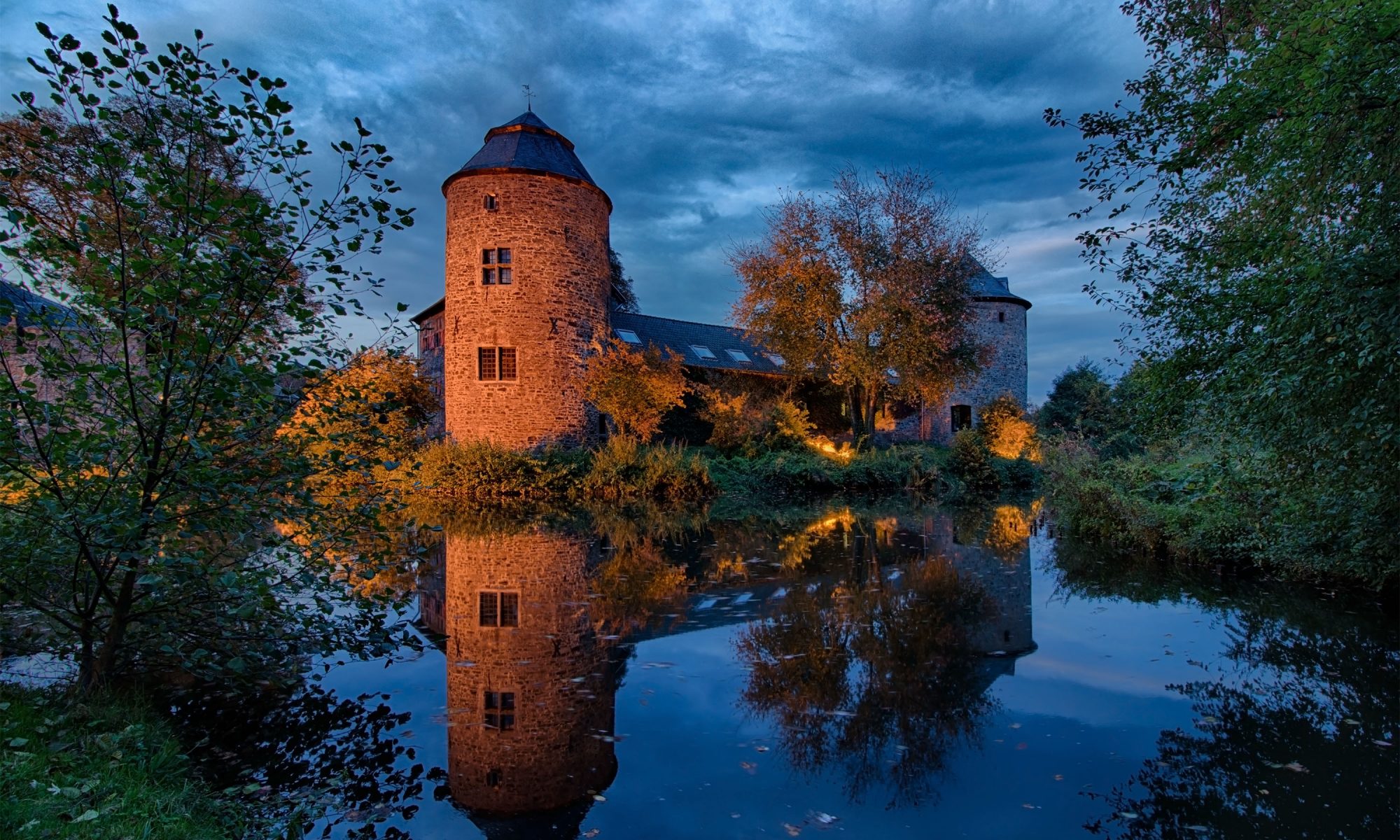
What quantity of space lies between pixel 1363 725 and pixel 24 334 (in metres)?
6.12

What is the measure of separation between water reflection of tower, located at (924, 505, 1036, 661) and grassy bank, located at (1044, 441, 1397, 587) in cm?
100

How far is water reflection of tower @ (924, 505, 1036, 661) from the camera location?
4.71 metres

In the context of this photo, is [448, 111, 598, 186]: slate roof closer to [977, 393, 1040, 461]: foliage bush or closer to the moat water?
the moat water

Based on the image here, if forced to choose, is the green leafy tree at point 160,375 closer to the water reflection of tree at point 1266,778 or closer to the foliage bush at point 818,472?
the water reflection of tree at point 1266,778

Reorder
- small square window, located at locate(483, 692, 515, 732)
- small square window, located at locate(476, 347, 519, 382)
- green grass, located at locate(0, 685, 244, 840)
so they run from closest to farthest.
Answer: green grass, located at locate(0, 685, 244, 840)
small square window, located at locate(483, 692, 515, 732)
small square window, located at locate(476, 347, 519, 382)

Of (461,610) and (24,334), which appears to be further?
(461,610)

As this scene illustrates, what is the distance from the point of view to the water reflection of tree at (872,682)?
117 inches

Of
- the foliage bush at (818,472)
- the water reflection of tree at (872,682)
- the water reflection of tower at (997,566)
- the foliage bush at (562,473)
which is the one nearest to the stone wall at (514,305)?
the foliage bush at (562,473)

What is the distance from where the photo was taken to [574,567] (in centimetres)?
704

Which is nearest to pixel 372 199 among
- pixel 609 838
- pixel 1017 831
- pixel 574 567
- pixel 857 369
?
pixel 609 838

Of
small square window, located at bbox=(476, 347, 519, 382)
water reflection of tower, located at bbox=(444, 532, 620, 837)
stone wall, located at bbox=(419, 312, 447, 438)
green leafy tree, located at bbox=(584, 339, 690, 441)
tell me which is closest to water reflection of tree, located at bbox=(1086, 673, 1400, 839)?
water reflection of tower, located at bbox=(444, 532, 620, 837)

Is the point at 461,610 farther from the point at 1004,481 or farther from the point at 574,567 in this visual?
the point at 1004,481

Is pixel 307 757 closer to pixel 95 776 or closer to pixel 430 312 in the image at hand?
pixel 95 776

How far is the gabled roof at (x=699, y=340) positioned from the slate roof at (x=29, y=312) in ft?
62.9
